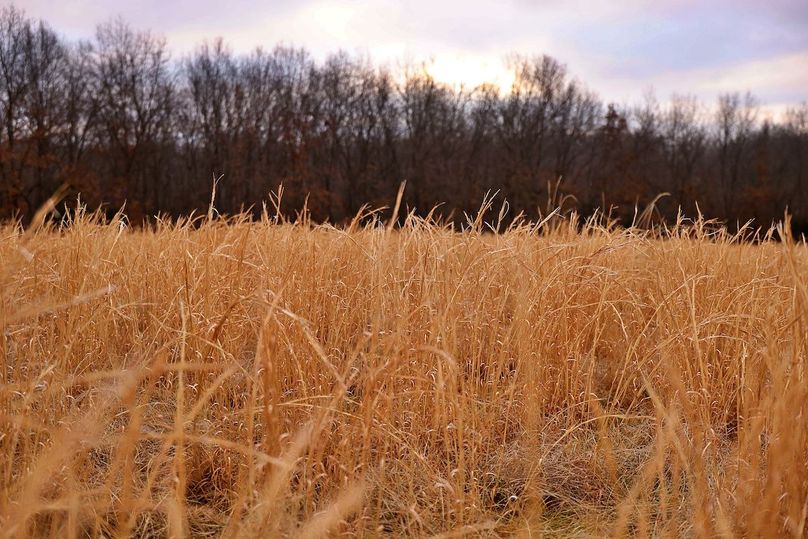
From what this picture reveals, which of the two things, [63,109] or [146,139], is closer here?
[63,109]

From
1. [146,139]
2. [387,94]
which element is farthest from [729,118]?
[146,139]

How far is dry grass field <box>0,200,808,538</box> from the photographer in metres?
1.35

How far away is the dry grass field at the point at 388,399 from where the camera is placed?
135 centimetres

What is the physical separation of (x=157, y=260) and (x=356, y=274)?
94cm

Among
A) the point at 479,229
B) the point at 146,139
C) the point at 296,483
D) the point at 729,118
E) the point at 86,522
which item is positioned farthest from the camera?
the point at 729,118

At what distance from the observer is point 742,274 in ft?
10.2

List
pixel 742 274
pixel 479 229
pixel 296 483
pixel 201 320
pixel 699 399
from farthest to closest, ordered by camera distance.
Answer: pixel 742 274 → pixel 479 229 → pixel 201 320 → pixel 699 399 → pixel 296 483

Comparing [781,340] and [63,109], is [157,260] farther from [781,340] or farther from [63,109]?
[63,109]

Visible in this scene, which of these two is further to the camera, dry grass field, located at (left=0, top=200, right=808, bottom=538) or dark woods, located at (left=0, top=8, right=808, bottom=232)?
dark woods, located at (left=0, top=8, right=808, bottom=232)

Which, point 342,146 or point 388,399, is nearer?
point 388,399

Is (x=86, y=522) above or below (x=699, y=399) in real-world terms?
below

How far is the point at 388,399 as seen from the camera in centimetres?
159

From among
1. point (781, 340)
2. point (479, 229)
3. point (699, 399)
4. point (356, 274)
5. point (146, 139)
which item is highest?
point (146, 139)

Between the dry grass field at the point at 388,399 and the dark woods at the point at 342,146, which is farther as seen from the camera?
the dark woods at the point at 342,146
